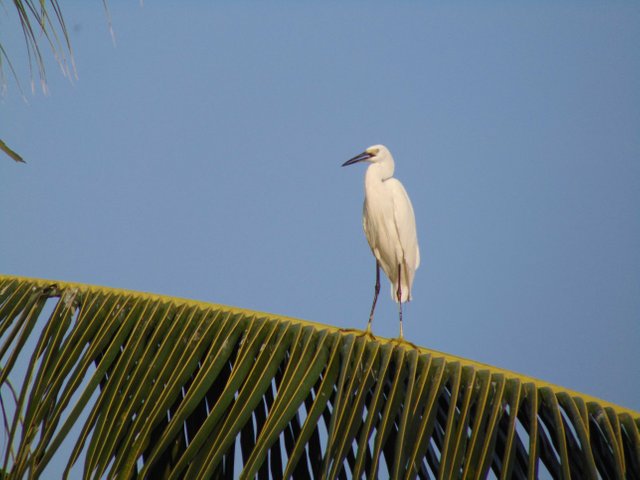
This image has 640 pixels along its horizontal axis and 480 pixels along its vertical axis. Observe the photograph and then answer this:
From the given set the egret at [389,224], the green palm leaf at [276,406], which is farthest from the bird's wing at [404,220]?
the green palm leaf at [276,406]

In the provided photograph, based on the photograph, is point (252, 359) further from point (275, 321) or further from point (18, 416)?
point (18, 416)

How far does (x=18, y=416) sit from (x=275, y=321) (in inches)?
32.3

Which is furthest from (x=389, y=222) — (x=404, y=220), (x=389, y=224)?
(x=404, y=220)

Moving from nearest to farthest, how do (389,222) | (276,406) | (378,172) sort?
(276,406)
(389,222)
(378,172)

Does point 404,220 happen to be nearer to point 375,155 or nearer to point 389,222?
point 389,222

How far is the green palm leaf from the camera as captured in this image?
1.95 metres

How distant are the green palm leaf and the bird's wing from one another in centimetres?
306

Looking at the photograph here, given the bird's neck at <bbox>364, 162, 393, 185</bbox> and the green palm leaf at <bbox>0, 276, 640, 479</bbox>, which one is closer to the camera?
the green palm leaf at <bbox>0, 276, 640, 479</bbox>

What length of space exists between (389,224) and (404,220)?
12cm

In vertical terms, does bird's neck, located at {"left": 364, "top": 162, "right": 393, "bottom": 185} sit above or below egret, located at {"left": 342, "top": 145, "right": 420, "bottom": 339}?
above

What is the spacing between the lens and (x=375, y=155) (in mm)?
5820

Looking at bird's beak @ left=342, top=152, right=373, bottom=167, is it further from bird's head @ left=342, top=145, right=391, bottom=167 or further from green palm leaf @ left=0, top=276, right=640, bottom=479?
green palm leaf @ left=0, top=276, right=640, bottom=479

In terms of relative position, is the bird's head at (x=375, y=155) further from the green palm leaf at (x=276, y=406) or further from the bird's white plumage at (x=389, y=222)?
the green palm leaf at (x=276, y=406)

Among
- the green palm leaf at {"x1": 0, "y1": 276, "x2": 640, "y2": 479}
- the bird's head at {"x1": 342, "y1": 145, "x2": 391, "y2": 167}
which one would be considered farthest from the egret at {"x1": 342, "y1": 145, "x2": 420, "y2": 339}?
the green palm leaf at {"x1": 0, "y1": 276, "x2": 640, "y2": 479}
